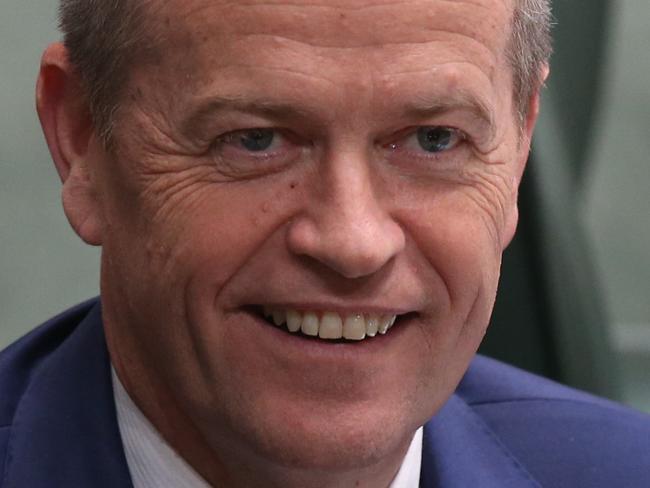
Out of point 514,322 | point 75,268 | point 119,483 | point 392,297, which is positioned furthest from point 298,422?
point 75,268

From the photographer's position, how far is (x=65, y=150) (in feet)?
8.19

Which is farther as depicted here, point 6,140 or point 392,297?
point 6,140

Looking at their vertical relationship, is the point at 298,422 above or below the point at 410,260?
below

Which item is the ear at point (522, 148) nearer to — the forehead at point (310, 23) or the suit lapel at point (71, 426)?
the forehead at point (310, 23)

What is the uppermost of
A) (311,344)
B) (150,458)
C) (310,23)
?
(310,23)

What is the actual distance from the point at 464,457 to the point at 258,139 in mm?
751

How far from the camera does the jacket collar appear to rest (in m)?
2.49

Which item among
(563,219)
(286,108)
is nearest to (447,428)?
(286,108)

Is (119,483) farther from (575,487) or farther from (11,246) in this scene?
(11,246)

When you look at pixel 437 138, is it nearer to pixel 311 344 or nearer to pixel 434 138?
pixel 434 138

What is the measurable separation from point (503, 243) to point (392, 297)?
0.30 m

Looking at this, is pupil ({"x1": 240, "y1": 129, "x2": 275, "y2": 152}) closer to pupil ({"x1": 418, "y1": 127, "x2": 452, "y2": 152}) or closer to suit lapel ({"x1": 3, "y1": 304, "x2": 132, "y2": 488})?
pupil ({"x1": 418, "y1": 127, "x2": 452, "y2": 152})

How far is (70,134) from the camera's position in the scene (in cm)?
249

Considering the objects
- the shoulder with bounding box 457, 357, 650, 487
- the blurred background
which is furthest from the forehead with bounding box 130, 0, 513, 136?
the blurred background
